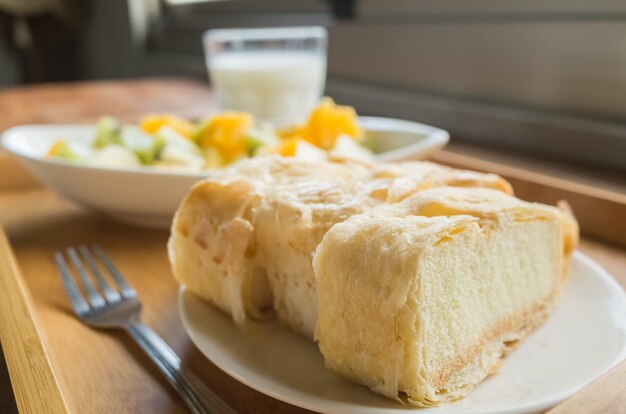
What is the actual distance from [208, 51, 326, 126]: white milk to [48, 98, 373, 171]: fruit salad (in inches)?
19.3

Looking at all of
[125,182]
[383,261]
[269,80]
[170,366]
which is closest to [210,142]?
[125,182]

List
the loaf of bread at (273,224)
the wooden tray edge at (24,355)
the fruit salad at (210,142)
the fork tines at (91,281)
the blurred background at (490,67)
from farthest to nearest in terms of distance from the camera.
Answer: the blurred background at (490,67)
the fruit salad at (210,142)
the fork tines at (91,281)
the loaf of bread at (273,224)
the wooden tray edge at (24,355)

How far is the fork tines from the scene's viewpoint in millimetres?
866

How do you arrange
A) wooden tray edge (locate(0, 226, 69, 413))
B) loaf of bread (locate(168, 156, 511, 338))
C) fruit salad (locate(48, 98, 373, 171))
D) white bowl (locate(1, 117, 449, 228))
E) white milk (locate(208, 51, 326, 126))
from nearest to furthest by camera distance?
wooden tray edge (locate(0, 226, 69, 413)) → loaf of bread (locate(168, 156, 511, 338)) → white bowl (locate(1, 117, 449, 228)) → fruit salad (locate(48, 98, 373, 171)) → white milk (locate(208, 51, 326, 126))

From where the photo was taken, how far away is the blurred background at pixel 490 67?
56.8 inches

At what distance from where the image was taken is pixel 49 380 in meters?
0.59

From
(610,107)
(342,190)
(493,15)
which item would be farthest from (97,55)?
(342,190)

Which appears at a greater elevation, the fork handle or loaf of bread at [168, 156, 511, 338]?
loaf of bread at [168, 156, 511, 338]

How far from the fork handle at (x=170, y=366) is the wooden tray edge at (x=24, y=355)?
12cm

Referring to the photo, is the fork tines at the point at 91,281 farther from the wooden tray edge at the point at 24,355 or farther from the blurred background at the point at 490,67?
the blurred background at the point at 490,67

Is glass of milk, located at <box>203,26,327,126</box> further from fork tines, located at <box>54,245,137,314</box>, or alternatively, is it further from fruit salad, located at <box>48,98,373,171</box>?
fork tines, located at <box>54,245,137,314</box>

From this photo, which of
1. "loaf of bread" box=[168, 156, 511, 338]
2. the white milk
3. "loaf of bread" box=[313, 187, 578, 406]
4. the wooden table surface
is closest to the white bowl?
the wooden table surface

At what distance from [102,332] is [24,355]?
0.16 meters

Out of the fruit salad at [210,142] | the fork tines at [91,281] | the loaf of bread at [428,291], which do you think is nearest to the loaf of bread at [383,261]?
the loaf of bread at [428,291]
